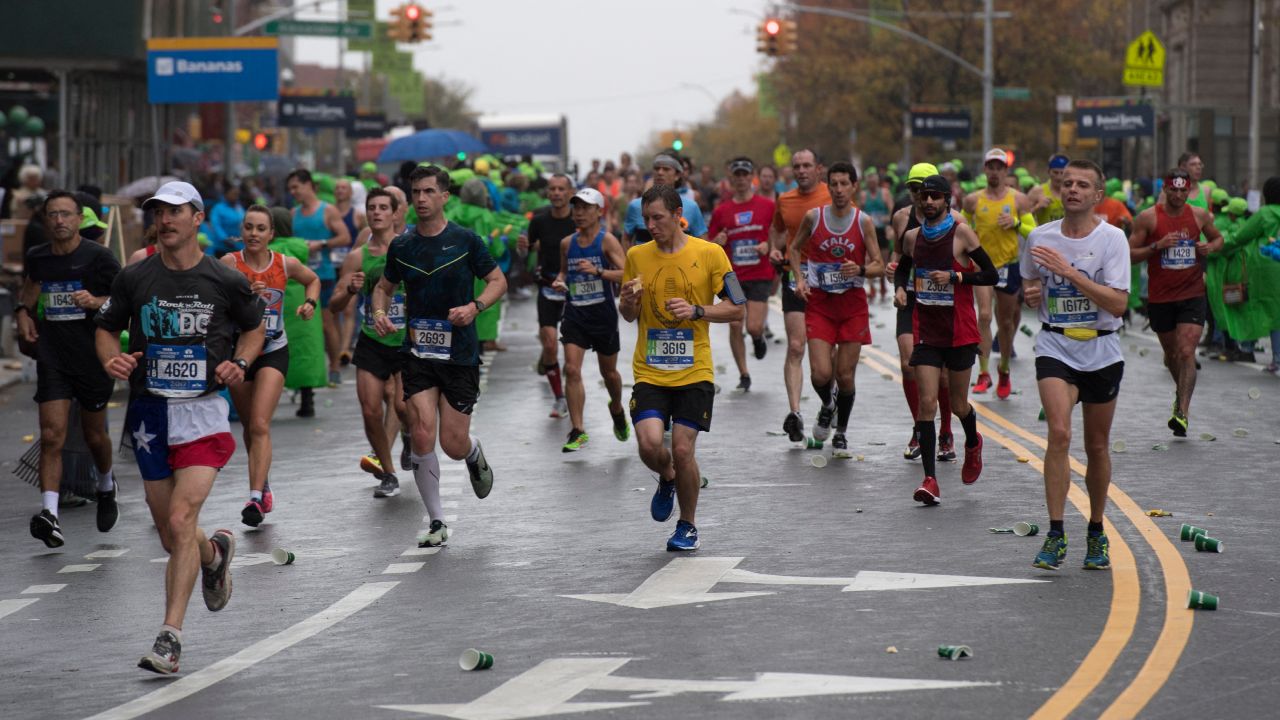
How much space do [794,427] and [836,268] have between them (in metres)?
1.17

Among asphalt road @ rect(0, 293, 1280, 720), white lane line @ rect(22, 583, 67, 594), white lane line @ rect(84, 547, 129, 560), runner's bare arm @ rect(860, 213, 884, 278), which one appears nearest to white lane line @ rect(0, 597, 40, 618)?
asphalt road @ rect(0, 293, 1280, 720)

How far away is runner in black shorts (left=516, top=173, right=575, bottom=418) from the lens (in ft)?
52.5

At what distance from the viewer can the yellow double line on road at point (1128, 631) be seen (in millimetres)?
6562

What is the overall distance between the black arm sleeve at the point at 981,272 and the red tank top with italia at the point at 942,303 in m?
0.05

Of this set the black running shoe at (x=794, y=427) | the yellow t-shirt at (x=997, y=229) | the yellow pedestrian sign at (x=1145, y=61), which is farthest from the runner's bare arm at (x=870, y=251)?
the yellow pedestrian sign at (x=1145, y=61)

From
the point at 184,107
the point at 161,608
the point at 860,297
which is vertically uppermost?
the point at 184,107

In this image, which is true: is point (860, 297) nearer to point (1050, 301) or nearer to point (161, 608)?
point (1050, 301)

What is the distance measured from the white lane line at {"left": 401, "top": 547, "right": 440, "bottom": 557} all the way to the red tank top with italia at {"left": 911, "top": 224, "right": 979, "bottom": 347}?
11.0ft

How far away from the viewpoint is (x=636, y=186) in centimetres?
2692

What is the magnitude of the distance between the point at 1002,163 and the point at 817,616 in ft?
31.7

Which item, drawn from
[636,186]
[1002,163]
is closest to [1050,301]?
[1002,163]

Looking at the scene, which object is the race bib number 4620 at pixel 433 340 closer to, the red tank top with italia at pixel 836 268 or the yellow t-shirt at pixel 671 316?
the yellow t-shirt at pixel 671 316

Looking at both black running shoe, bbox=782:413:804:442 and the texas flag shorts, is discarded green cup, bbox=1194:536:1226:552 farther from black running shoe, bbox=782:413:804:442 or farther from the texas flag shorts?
black running shoe, bbox=782:413:804:442

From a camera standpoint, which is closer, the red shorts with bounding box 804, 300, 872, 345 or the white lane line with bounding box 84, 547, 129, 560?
the white lane line with bounding box 84, 547, 129, 560
